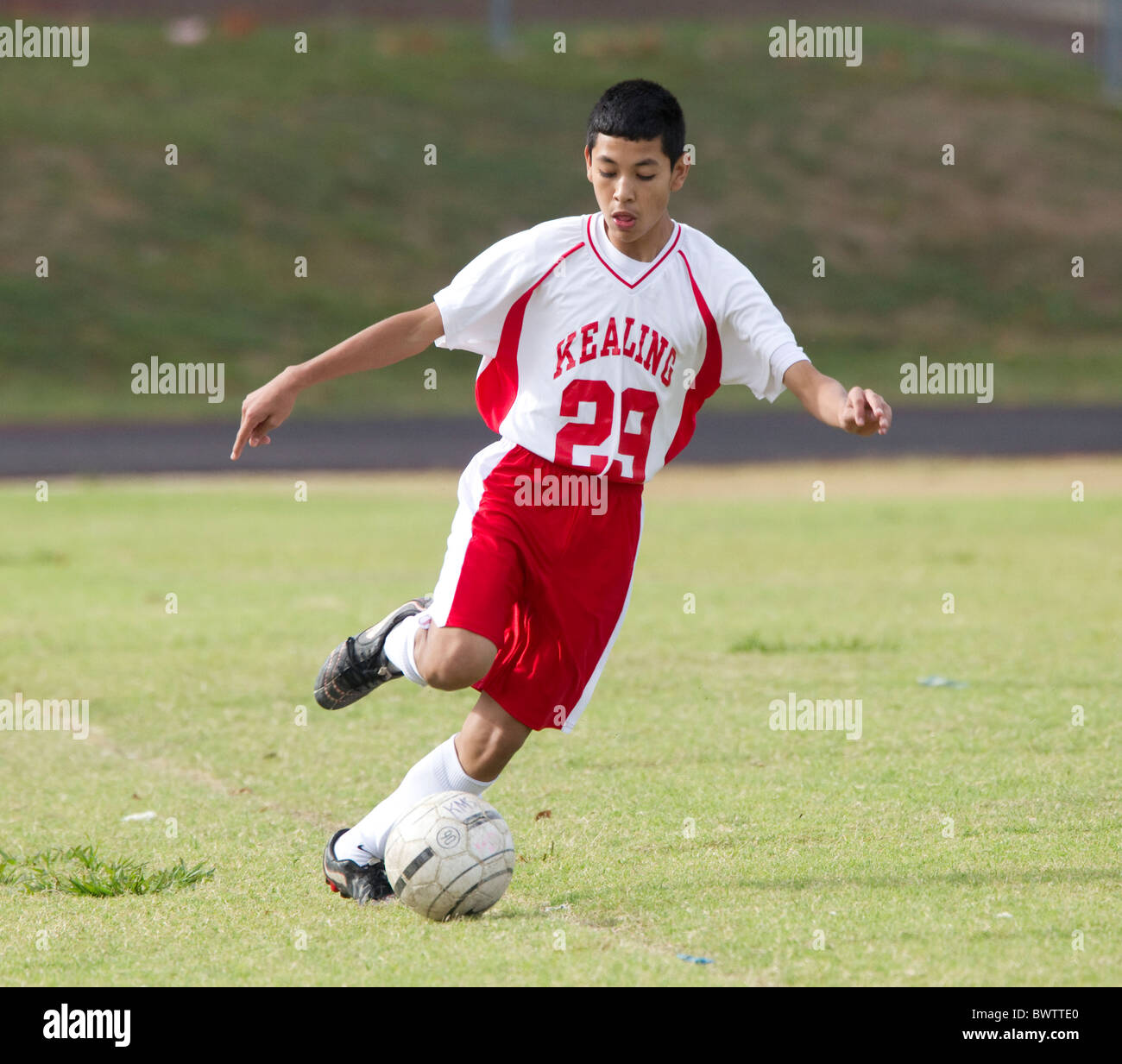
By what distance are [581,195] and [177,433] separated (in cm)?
1417

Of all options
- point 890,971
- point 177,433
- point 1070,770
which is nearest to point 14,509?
point 177,433

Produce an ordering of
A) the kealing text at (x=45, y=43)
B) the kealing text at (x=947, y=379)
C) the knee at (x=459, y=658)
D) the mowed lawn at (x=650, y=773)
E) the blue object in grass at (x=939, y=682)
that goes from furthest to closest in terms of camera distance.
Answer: the kealing text at (x=45, y=43), the kealing text at (x=947, y=379), the blue object in grass at (x=939, y=682), the knee at (x=459, y=658), the mowed lawn at (x=650, y=773)

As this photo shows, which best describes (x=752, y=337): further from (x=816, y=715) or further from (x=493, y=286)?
(x=816, y=715)

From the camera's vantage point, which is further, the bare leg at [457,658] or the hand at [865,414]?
the bare leg at [457,658]

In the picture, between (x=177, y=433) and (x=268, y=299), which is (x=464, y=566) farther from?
(x=268, y=299)

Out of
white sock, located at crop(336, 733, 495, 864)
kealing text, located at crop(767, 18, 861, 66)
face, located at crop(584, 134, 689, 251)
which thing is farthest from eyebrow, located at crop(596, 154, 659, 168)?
kealing text, located at crop(767, 18, 861, 66)

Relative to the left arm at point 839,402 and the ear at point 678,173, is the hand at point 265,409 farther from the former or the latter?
the left arm at point 839,402

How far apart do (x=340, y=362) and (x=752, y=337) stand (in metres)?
1.18

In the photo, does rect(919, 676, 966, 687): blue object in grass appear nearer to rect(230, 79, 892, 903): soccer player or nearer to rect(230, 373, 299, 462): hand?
rect(230, 79, 892, 903): soccer player

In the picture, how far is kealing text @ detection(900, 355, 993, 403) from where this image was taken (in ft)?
93.2

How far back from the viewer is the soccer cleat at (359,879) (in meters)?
4.63

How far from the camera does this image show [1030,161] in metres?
39.3

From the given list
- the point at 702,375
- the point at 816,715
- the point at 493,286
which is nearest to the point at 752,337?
the point at 702,375
